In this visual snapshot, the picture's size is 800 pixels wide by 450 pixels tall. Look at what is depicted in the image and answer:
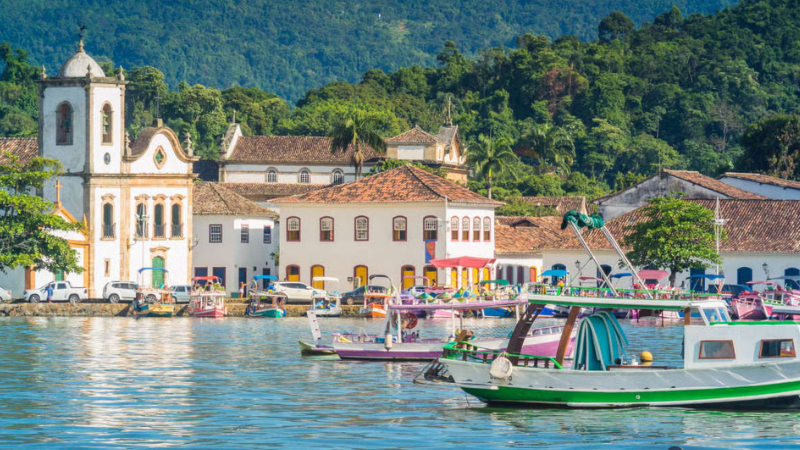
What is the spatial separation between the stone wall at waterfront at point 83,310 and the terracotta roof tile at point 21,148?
15946 millimetres

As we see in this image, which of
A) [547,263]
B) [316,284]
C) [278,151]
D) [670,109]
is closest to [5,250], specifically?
[316,284]

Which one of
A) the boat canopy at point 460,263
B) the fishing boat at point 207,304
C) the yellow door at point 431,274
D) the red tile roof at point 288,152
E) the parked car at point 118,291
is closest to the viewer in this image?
the fishing boat at point 207,304

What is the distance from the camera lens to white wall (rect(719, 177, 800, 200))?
97.8m

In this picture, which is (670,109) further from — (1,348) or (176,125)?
(1,348)

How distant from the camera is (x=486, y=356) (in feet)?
122

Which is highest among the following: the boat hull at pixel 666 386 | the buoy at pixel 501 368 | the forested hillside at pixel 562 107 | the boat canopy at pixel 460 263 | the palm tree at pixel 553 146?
the forested hillside at pixel 562 107

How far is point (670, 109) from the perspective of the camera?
600 ft

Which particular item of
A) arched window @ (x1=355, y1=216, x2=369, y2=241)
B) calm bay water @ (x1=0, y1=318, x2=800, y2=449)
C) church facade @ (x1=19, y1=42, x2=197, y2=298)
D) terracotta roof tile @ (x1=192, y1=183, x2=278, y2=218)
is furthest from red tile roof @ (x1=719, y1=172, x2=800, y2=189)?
calm bay water @ (x1=0, y1=318, x2=800, y2=449)

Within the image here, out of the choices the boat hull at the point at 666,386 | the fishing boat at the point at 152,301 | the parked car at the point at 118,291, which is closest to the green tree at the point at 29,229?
the parked car at the point at 118,291

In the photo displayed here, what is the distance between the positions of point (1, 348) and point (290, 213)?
3549cm

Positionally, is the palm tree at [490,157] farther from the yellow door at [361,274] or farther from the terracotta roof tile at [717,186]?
the yellow door at [361,274]

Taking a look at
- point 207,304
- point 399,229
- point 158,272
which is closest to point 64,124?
point 158,272

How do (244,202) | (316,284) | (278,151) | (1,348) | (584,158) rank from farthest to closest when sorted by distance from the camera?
(584,158)
(278,151)
(244,202)
(316,284)
(1,348)

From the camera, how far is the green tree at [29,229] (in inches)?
3071
